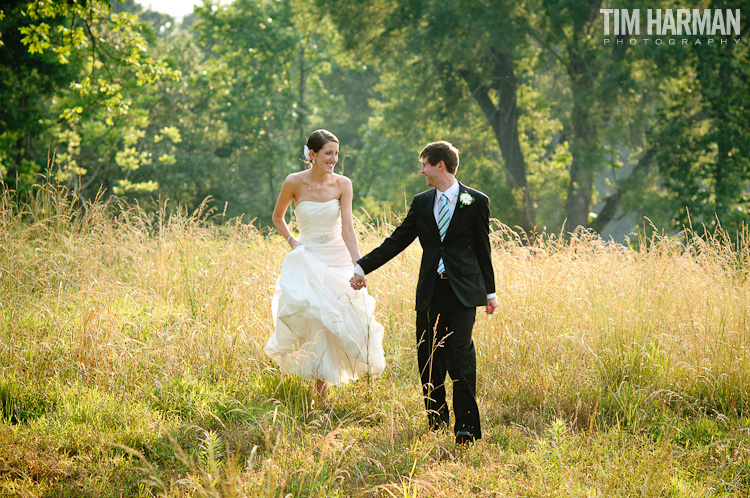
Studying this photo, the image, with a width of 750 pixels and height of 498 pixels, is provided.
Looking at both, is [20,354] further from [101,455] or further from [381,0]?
[381,0]

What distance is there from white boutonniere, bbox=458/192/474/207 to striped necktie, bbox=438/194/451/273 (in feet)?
0.38

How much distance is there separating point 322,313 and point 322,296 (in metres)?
0.14

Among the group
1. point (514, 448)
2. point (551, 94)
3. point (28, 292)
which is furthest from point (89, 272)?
point (551, 94)

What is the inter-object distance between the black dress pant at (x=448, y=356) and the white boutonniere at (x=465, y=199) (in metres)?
0.54

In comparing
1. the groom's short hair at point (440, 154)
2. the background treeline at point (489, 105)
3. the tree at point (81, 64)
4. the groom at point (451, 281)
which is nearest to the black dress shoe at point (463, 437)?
the groom at point (451, 281)

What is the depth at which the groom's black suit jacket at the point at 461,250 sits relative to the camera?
14.1ft

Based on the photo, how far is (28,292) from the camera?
625 cm

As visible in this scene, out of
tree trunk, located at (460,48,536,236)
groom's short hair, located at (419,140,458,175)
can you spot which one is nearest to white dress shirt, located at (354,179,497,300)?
groom's short hair, located at (419,140,458,175)

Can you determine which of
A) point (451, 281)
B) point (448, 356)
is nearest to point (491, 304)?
point (451, 281)

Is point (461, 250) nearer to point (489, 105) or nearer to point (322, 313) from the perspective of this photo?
point (322, 313)

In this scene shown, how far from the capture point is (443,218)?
14.4 feet

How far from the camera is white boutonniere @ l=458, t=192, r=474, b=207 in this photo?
14.0 ft

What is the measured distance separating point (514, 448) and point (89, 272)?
14.9 ft

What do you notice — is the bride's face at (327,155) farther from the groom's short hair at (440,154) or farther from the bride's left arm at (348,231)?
the groom's short hair at (440,154)
